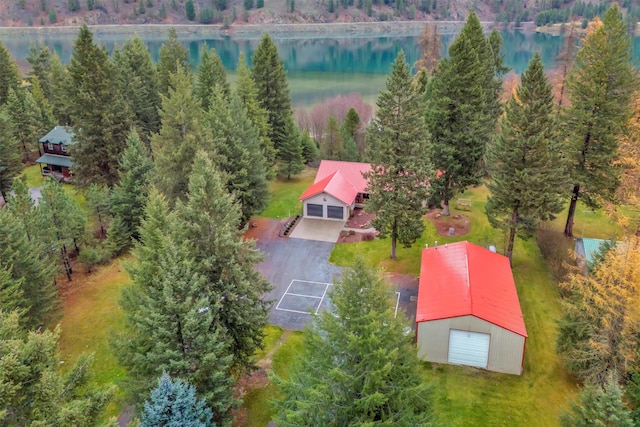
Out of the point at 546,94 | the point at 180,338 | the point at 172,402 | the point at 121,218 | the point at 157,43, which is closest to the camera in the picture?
the point at 172,402

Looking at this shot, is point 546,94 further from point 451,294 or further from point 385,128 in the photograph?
point 451,294

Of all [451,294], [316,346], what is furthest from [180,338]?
[451,294]

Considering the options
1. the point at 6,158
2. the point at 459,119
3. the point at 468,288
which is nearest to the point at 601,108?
the point at 459,119

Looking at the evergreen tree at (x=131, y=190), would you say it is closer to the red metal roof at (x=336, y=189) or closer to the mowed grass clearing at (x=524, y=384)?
the red metal roof at (x=336, y=189)

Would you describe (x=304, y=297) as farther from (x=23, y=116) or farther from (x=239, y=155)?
(x=23, y=116)

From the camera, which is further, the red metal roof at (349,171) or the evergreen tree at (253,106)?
the evergreen tree at (253,106)

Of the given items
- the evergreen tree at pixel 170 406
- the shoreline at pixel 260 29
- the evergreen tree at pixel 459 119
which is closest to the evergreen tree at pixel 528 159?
the evergreen tree at pixel 459 119

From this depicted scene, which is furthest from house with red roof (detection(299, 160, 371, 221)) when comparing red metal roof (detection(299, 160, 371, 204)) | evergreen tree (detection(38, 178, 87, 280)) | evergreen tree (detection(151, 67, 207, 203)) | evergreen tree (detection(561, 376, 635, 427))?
evergreen tree (detection(561, 376, 635, 427))
